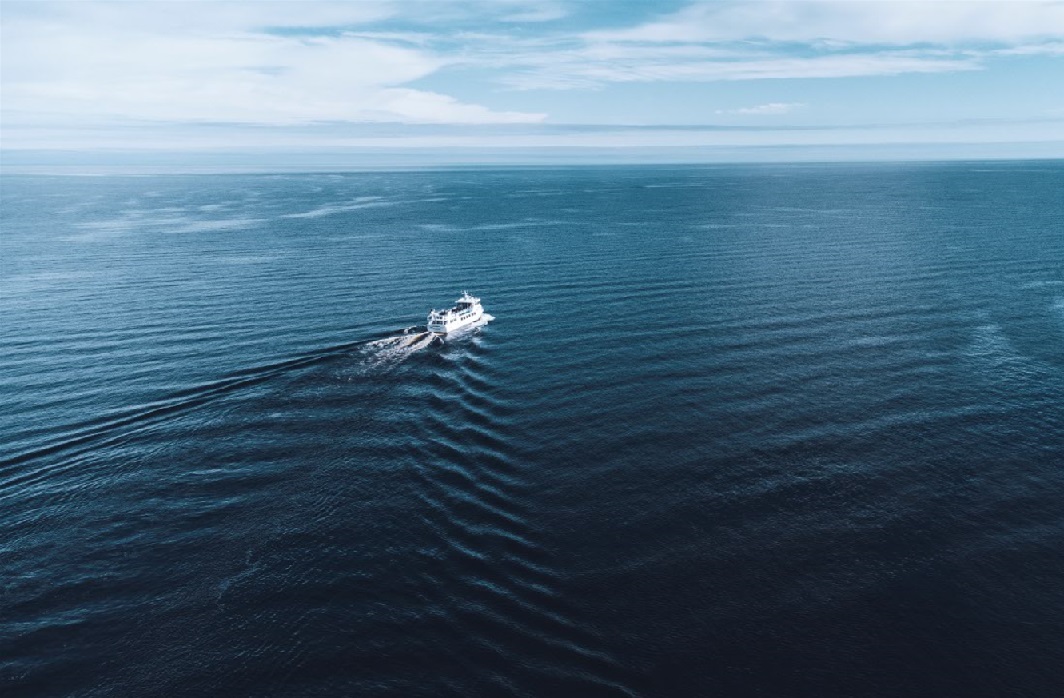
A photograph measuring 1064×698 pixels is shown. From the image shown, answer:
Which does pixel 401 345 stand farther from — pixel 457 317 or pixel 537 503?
pixel 537 503

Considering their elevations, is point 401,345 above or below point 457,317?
below

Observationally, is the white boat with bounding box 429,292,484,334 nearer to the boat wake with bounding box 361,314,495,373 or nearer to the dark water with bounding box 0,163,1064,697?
the boat wake with bounding box 361,314,495,373

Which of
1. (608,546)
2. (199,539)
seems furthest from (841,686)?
(199,539)

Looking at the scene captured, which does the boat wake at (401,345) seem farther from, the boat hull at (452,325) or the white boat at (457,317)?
the white boat at (457,317)

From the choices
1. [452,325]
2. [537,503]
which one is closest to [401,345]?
[452,325]

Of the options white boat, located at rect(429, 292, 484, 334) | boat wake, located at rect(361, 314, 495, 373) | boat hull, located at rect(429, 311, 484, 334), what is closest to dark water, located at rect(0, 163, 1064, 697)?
boat wake, located at rect(361, 314, 495, 373)

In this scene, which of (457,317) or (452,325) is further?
(457,317)
